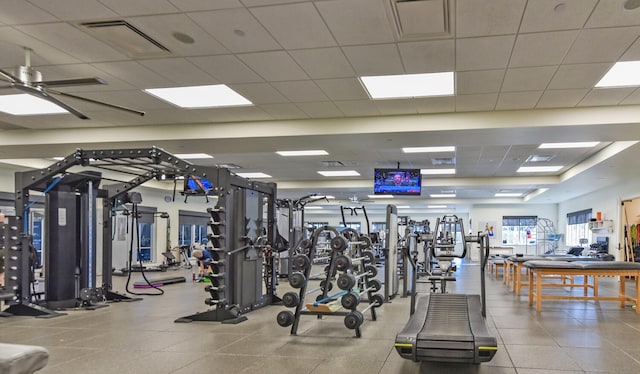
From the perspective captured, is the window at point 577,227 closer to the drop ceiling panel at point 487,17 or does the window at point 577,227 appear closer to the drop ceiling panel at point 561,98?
the drop ceiling panel at point 561,98

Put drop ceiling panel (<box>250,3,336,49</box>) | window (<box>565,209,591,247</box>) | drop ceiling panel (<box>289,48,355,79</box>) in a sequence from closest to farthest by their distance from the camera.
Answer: drop ceiling panel (<box>250,3,336,49</box>) < drop ceiling panel (<box>289,48,355,79</box>) < window (<box>565,209,591,247</box>)

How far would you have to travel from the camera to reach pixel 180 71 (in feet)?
18.0

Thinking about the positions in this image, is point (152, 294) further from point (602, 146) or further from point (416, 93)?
point (602, 146)

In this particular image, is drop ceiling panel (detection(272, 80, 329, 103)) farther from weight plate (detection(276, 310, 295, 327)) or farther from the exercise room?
weight plate (detection(276, 310, 295, 327))

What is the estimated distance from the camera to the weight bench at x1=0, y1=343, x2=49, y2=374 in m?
1.41

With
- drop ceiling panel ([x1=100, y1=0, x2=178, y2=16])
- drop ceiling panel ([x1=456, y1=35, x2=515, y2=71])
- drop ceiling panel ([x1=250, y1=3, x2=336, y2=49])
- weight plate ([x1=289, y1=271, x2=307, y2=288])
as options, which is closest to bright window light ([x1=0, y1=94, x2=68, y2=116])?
drop ceiling panel ([x1=100, y1=0, x2=178, y2=16])

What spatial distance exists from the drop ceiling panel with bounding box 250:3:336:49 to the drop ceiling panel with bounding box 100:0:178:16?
705 mm

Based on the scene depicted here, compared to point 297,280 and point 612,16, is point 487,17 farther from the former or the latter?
point 297,280

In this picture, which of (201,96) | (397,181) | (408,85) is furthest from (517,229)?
(201,96)

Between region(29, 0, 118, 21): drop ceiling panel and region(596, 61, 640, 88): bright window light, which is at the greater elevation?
region(29, 0, 118, 21): drop ceiling panel

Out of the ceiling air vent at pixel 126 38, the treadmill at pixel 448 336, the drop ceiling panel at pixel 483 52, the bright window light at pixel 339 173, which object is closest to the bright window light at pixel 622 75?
the drop ceiling panel at pixel 483 52

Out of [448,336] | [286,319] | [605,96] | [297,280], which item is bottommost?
[286,319]

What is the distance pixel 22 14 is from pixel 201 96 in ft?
8.45

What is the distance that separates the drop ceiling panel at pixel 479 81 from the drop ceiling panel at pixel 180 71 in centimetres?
297
